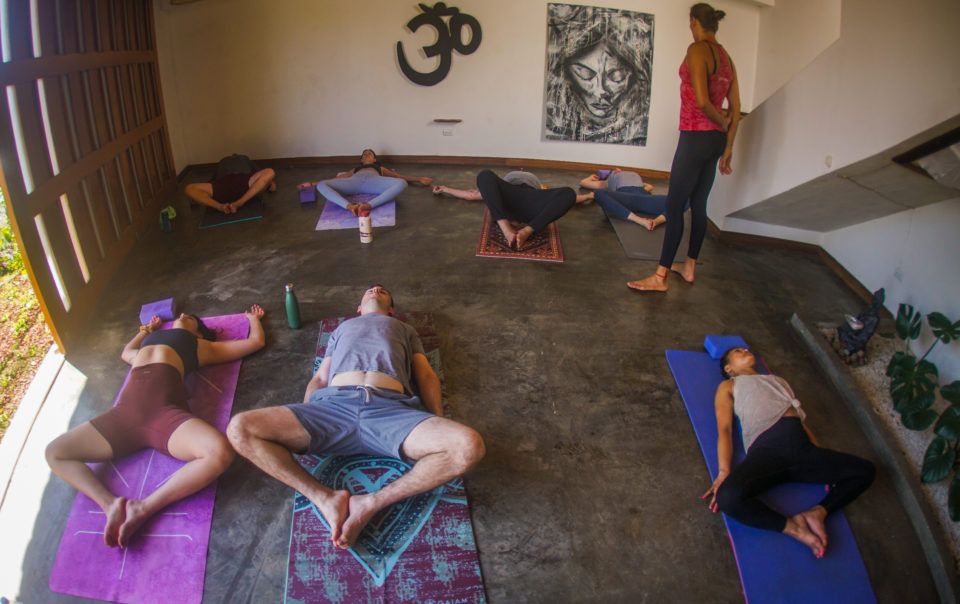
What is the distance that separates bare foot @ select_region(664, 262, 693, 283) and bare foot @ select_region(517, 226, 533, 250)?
3.93 ft

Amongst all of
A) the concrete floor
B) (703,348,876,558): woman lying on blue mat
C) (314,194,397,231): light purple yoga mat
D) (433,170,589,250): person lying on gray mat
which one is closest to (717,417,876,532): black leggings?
(703,348,876,558): woman lying on blue mat

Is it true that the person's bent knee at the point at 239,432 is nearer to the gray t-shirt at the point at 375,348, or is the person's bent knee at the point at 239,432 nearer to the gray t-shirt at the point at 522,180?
the gray t-shirt at the point at 375,348

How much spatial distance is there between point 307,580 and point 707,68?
3.59 meters

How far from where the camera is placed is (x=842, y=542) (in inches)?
95.2

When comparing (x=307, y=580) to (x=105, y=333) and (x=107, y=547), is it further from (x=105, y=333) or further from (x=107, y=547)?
(x=105, y=333)

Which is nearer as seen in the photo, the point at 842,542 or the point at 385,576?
the point at 385,576

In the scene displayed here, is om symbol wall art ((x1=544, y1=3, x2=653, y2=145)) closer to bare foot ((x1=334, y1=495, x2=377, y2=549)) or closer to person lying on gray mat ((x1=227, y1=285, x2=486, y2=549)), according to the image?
person lying on gray mat ((x1=227, y1=285, x2=486, y2=549))

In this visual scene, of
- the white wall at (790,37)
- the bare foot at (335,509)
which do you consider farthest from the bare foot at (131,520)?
the white wall at (790,37)

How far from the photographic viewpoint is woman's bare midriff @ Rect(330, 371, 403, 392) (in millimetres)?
2617

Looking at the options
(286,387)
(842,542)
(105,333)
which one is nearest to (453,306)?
(286,387)

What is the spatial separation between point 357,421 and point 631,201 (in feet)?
12.9

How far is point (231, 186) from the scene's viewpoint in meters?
5.45

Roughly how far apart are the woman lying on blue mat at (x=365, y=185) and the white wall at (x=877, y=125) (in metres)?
3.23

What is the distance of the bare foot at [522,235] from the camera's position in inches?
184
